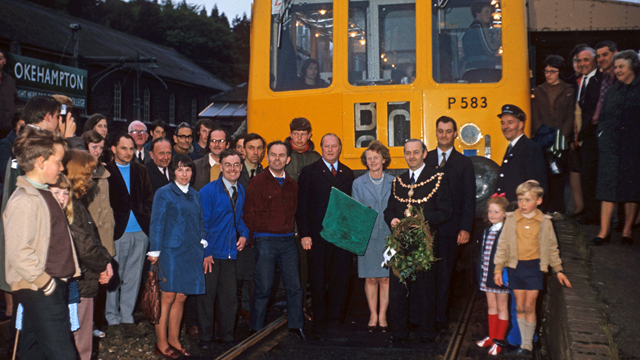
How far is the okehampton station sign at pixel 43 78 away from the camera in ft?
67.5

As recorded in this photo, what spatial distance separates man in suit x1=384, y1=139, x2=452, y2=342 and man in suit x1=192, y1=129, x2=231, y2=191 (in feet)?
6.49

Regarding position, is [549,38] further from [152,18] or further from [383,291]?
[152,18]

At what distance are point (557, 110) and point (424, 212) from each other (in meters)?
2.67

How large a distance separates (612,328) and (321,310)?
2.80 metres

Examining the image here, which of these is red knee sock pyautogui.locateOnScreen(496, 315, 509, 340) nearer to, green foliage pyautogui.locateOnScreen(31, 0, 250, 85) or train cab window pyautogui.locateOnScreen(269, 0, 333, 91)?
train cab window pyautogui.locateOnScreen(269, 0, 333, 91)

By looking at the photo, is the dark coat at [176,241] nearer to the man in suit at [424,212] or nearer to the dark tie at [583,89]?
the man in suit at [424,212]

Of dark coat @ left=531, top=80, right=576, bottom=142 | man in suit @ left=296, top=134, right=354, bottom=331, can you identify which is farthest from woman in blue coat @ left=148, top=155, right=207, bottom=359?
dark coat @ left=531, top=80, right=576, bottom=142

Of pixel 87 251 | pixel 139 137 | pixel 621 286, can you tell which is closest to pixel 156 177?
pixel 139 137

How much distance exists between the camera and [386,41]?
23.2 feet

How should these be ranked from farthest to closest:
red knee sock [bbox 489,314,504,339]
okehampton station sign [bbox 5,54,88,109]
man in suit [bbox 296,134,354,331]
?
1. okehampton station sign [bbox 5,54,88,109]
2. man in suit [bbox 296,134,354,331]
3. red knee sock [bbox 489,314,504,339]

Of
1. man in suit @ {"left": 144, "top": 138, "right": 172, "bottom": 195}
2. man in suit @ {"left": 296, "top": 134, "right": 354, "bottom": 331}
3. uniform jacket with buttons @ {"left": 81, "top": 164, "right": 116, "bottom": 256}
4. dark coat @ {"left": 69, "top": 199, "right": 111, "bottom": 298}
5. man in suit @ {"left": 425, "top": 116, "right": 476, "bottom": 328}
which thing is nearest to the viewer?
dark coat @ {"left": 69, "top": 199, "right": 111, "bottom": 298}

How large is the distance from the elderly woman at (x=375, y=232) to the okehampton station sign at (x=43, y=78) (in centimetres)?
1749

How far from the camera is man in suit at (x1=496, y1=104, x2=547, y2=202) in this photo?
587 centimetres

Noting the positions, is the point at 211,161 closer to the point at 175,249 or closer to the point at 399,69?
the point at 175,249
